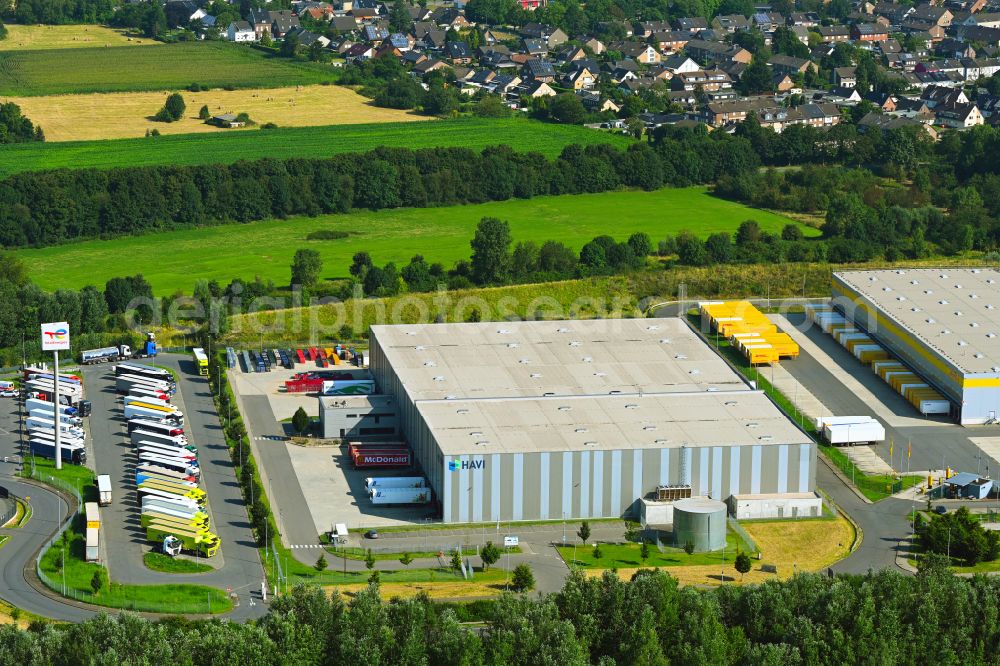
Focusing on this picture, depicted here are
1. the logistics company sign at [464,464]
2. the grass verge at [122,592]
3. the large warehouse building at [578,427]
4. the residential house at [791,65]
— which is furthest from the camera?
the residential house at [791,65]

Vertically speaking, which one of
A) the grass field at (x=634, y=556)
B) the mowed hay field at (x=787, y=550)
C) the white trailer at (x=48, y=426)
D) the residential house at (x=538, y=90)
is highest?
the residential house at (x=538, y=90)

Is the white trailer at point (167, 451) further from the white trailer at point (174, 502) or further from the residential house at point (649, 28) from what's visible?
the residential house at point (649, 28)

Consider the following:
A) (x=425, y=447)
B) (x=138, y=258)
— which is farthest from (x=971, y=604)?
(x=138, y=258)

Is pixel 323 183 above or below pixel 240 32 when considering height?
below

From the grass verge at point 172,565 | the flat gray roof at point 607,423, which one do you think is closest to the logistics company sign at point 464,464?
the flat gray roof at point 607,423

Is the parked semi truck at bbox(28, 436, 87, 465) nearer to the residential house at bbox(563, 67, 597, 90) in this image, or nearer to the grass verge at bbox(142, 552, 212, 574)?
the grass verge at bbox(142, 552, 212, 574)

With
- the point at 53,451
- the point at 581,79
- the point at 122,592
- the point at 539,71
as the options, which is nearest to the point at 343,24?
the point at 539,71

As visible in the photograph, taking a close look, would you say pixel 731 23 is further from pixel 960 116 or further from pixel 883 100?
pixel 960 116
